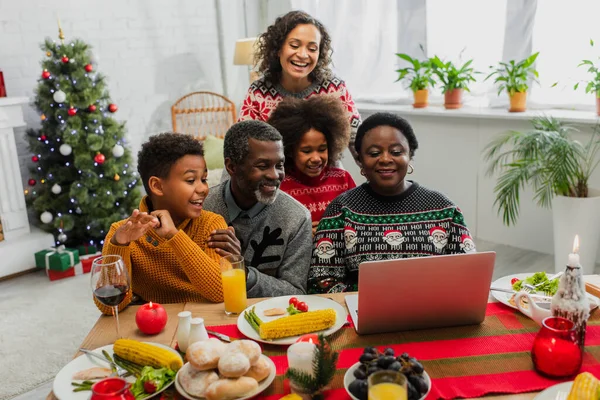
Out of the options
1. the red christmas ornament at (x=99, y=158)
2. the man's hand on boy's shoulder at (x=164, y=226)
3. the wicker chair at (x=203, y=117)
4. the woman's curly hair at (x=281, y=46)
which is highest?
the woman's curly hair at (x=281, y=46)

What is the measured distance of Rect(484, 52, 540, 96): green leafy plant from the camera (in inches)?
143

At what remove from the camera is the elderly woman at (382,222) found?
178 centimetres

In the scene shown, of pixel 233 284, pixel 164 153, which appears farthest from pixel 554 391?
pixel 164 153

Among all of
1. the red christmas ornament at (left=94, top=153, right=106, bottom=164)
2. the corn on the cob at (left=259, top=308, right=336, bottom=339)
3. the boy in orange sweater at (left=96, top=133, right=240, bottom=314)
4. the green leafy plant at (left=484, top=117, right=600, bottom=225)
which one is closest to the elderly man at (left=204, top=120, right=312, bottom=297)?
the boy in orange sweater at (left=96, top=133, right=240, bottom=314)

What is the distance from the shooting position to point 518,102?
3717mm

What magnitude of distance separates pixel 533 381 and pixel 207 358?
63 centimetres

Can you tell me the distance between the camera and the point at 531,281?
61.2 inches

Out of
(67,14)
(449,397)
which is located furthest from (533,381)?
(67,14)

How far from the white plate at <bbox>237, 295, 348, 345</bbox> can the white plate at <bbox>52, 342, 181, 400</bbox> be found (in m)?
0.19

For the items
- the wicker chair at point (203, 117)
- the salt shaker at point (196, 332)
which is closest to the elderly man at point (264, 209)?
the salt shaker at point (196, 332)

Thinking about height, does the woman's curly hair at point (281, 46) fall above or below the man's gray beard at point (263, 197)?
above

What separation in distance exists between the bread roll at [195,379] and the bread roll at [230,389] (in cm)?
2

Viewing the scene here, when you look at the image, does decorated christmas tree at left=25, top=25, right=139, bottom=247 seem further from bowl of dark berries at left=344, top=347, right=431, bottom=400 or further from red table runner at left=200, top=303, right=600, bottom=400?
bowl of dark berries at left=344, top=347, right=431, bottom=400

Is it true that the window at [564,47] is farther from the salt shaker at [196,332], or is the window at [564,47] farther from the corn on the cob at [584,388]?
the salt shaker at [196,332]
